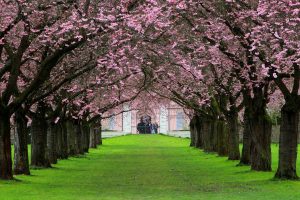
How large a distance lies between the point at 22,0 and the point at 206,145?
3910cm

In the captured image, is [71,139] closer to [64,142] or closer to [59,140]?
[64,142]

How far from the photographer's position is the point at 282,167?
25234mm

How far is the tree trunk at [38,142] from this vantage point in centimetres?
3484

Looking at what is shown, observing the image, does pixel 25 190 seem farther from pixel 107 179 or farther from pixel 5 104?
pixel 107 179

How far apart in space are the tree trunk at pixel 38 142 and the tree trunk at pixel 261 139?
10.6 metres

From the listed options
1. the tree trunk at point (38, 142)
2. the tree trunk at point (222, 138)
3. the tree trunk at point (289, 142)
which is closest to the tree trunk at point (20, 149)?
the tree trunk at point (38, 142)

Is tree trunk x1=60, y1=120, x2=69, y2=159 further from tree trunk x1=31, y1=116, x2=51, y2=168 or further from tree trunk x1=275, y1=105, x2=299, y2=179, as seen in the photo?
tree trunk x1=275, y1=105, x2=299, y2=179

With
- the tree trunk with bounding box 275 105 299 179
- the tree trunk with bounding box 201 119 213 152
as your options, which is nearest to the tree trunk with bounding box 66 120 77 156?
the tree trunk with bounding box 201 119 213 152

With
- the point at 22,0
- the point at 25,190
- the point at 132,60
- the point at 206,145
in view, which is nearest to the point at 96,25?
the point at 22,0

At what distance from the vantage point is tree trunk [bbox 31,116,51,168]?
34.8 metres

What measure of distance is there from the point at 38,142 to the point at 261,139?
11293 mm

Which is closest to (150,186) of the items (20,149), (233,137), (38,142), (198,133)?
(20,149)

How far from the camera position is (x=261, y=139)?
3100 centimetres

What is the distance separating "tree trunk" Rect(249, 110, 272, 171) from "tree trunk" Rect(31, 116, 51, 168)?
34.9ft
